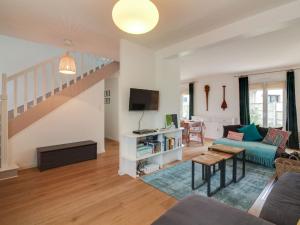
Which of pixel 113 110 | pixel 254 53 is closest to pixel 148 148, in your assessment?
pixel 254 53

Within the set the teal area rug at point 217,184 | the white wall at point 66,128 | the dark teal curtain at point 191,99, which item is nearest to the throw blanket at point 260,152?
the teal area rug at point 217,184

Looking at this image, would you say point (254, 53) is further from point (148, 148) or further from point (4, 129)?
point (4, 129)

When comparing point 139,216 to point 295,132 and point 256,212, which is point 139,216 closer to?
→ point 256,212

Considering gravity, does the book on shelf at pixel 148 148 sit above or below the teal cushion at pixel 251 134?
below

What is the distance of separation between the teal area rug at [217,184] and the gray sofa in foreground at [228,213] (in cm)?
71

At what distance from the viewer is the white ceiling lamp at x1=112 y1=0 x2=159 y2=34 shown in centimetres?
116

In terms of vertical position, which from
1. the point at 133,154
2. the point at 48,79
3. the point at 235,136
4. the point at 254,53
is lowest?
the point at 133,154

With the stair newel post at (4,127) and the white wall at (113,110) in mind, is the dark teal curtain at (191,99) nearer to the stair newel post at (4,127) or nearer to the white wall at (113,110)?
the white wall at (113,110)

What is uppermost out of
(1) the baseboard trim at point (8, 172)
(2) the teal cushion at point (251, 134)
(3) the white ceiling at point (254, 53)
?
(3) the white ceiling at point (254, 53)

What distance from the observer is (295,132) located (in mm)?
4520

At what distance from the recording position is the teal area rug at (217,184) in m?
2.22

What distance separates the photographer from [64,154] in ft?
11.1

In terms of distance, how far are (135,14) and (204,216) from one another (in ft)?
4.75

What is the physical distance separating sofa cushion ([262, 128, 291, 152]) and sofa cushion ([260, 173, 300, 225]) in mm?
Result: 1993
